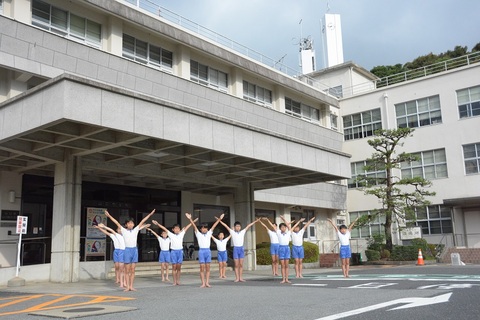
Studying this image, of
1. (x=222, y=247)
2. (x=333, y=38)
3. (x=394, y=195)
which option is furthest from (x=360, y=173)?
(x=222, y=247)

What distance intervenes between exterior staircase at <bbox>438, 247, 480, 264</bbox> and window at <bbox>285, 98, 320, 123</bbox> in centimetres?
1213

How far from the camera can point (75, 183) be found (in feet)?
52.5

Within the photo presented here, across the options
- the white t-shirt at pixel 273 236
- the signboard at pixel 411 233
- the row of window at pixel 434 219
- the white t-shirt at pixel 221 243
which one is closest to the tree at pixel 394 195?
the signboard at pixel 411 233

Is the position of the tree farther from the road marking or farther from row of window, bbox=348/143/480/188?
the road marking

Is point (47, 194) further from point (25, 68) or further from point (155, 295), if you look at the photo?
point (155, 295)

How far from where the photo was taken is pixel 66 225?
1548 cm

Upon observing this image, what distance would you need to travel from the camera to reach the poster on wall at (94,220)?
20.7 meters

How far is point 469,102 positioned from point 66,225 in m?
27.0

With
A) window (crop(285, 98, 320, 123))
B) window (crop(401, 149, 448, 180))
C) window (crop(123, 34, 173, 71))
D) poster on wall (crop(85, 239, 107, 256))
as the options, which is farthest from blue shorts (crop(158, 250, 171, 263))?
window (crop(401, 149, 448, 180))

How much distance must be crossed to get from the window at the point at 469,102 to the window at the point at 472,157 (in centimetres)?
206

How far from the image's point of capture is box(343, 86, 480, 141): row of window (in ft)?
104

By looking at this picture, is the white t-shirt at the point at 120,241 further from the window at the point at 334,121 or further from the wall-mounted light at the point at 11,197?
the window at the point at 334,121

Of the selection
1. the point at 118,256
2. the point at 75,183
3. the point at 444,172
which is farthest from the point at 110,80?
the point at 444,172

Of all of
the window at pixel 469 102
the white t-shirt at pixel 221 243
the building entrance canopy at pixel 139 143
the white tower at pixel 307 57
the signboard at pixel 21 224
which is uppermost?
the white tower at pixel 307 57
